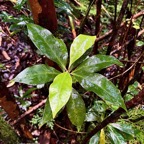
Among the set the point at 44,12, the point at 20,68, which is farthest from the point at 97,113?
the point at 20,68

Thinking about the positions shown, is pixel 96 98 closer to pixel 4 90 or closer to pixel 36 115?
pixel 4 90

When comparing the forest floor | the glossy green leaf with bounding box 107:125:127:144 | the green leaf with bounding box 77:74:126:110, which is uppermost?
the green leaf with bounding box 77:74:126:110

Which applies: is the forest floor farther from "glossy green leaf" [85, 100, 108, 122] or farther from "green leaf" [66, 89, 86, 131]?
"green leaf" [66, 89, 86, 131]

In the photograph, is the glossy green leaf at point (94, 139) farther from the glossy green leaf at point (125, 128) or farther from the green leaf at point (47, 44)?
the green leaf at point (47, 44)

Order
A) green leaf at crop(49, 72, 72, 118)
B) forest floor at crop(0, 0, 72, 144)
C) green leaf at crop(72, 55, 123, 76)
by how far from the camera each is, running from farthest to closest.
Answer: forest floor at crop(0, 0, 72, 144) < green leaf at crop(72, 55, 123, 76) < green leaf at crop(49, 72, 72, 118)

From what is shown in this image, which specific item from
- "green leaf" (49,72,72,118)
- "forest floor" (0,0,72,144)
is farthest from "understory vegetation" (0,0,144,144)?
"forest floor" (0,0,72,144)

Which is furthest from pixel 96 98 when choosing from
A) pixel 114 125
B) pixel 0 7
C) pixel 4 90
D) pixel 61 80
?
pixel 0 7

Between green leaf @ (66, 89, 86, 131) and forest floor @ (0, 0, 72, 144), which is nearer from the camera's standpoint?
green leaf @ (66, 89, 86, 131)

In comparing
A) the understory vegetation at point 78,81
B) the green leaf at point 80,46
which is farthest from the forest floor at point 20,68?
the green leaf at point 80,46

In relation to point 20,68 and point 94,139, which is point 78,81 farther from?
point 20,68
